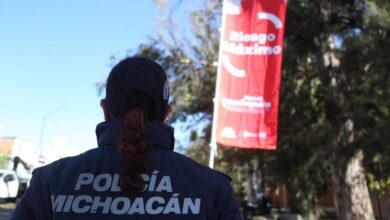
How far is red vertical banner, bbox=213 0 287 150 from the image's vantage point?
898 cm

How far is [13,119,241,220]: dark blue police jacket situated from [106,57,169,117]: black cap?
88 mm

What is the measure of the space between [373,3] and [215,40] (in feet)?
40.4

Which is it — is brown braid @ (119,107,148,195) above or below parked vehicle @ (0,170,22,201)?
above

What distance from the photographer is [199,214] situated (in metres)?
1.92

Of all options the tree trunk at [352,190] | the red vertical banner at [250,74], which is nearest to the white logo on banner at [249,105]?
the red vertical banner at [250,74]

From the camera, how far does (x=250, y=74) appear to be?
9266mm

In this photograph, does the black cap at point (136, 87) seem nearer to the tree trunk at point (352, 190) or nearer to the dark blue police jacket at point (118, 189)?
the dark blue police jacket at point (118, 189)

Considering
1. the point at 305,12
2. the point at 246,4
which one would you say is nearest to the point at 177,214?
the point at 246,4

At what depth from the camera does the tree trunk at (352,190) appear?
13.3 metres

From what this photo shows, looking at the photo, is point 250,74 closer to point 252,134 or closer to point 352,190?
point 252,134

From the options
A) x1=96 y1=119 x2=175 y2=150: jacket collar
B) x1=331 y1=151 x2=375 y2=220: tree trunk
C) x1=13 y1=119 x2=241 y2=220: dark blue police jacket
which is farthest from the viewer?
x1=331 y1=151 x2=375 y2=220: tree trunk

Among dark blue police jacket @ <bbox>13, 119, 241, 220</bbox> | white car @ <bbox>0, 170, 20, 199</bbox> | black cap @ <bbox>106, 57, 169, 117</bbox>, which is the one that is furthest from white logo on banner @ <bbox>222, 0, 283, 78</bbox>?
white car @ <bbox>0, 170, 20, 199</bbox>

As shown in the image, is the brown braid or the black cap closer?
the brown braid

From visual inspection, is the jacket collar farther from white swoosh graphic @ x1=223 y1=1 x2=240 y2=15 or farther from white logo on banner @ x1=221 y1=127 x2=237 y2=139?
white swoosh graphic @ x1=223 y1=1 x2=240 y2=15
